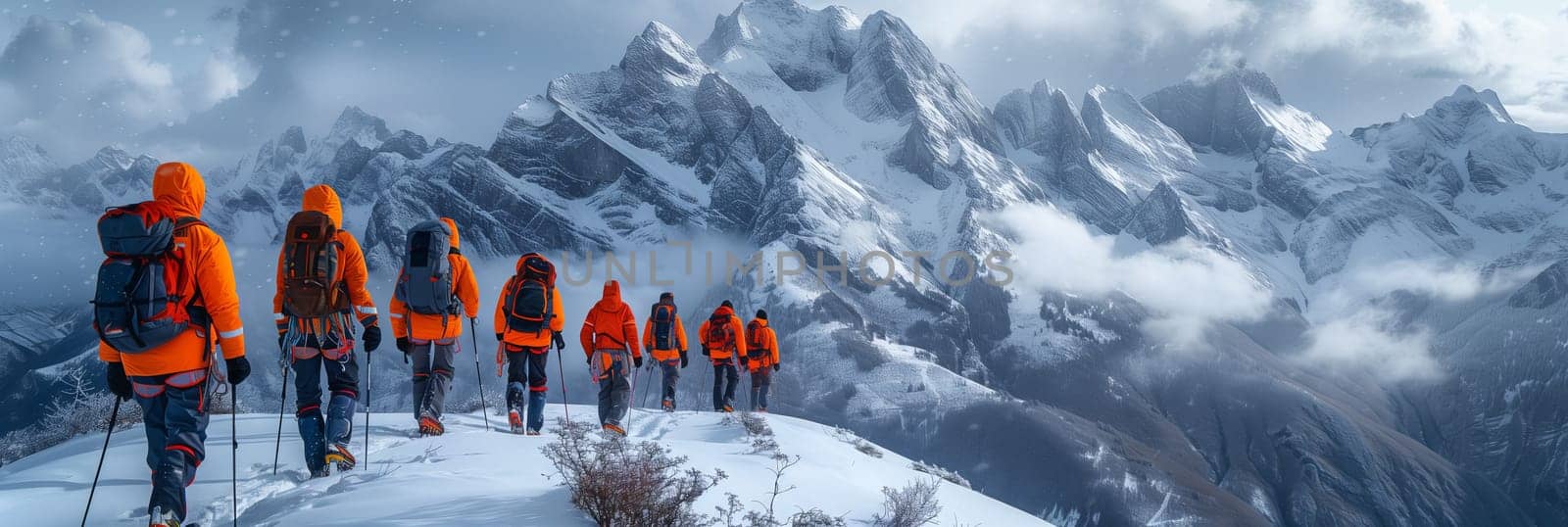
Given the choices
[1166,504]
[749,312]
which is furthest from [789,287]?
[1166,504]

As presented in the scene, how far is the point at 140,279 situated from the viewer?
586 cm

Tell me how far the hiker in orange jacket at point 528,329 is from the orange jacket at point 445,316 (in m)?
0.61

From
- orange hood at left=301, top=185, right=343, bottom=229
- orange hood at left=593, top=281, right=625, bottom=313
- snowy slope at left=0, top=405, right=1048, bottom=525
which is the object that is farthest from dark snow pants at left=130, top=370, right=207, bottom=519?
orange hood at left=593, top=281, right=625, bottom=313

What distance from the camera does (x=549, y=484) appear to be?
6617 mm

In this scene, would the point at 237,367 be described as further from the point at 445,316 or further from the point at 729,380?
the point at 729,380

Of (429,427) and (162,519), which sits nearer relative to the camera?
(162,519)

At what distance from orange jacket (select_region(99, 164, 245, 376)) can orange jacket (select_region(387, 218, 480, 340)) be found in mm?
3467

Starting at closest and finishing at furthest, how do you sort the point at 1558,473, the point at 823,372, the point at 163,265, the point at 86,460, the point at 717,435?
the point at 163,265 → the point at 86,460 → the point at 717,435 → the point at 823,372 → the point at 1558,473

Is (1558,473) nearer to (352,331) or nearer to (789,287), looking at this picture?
(789,287)

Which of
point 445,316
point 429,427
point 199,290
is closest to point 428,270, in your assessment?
point 445,316

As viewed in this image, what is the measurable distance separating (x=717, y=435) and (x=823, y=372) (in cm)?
16205

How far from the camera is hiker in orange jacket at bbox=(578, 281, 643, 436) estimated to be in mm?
12594

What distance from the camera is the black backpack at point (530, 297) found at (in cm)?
1090

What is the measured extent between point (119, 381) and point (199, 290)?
1.00 meters
